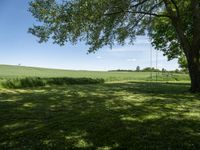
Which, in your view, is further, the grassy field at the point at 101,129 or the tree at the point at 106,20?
the tree at the point at 106,20

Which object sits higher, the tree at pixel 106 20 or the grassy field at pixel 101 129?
the tree at pixel 106 20

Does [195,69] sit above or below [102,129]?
above

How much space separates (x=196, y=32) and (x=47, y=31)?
10927mm

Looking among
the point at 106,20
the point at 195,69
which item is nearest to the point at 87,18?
the point at 106,20

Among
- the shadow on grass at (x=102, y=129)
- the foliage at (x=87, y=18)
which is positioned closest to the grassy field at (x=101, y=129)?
the shadow on grass at (x=102, y=129)

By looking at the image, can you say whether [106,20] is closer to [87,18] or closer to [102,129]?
[87,18]

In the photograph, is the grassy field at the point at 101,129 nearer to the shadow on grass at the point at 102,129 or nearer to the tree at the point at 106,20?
the shadow on grass at the point at 102,129

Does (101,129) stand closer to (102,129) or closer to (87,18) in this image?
(102,129)

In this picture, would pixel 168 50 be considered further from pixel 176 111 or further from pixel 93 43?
pixel 176 111

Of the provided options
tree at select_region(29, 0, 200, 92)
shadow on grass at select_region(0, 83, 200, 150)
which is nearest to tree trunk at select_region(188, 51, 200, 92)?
tree at select_region(29, 0, 200, 92)

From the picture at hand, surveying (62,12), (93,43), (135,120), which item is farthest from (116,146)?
(93,43)

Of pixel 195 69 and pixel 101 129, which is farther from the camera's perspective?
pixel 195 69

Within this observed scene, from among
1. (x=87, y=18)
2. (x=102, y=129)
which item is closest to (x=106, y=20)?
(x=87, y=18)

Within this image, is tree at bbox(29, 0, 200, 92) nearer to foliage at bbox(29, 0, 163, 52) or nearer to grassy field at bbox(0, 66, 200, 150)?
foliage at bbox(29, 0, 163, 52)
